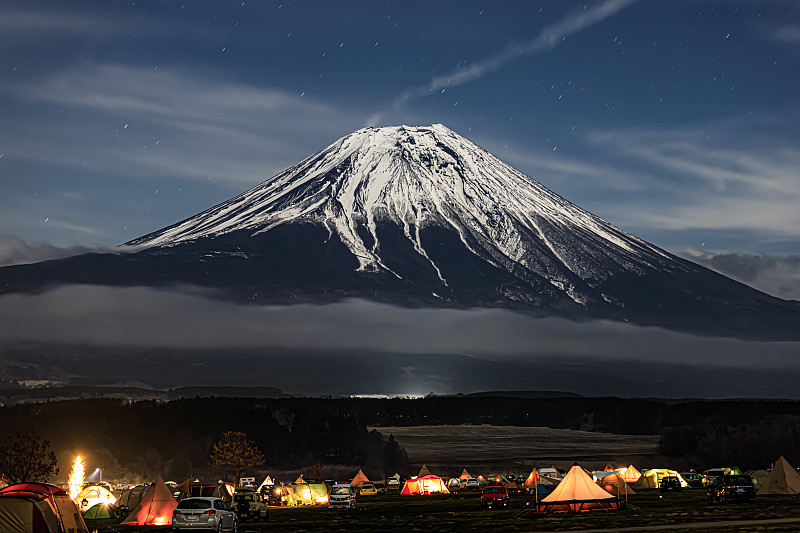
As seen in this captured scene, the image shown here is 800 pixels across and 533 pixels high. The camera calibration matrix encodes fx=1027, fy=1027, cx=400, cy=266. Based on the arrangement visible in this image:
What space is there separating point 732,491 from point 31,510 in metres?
37.7

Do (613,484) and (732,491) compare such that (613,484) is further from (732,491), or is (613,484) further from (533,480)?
(533,480)

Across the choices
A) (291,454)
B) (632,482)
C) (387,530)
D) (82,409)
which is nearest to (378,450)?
(291,454)

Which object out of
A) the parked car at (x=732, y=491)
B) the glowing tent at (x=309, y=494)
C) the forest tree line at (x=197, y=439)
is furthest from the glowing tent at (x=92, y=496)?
the forest tree line at (x=197, y=439)

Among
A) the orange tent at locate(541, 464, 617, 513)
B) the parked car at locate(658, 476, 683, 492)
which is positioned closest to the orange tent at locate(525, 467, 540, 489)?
the parked car at locate(658, 476, 683, 492)

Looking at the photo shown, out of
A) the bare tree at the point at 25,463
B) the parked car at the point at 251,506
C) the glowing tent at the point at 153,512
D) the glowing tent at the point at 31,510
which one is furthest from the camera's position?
the bare tree at the point at 25,463

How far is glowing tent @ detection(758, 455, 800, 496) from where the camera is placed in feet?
218

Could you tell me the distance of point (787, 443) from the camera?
157875mm

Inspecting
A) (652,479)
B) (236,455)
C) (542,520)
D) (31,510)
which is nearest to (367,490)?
(652,479)

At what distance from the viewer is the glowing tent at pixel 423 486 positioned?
94.4 meters

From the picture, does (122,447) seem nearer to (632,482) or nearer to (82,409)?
(82,409)

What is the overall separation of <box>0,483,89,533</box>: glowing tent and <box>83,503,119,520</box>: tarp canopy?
19977 millimetres

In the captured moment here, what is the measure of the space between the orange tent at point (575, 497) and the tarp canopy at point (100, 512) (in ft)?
84.5

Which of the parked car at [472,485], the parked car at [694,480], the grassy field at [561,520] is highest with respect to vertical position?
the parked car at [472,485]

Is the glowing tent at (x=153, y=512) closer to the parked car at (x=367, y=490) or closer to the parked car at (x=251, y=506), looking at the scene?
the parked car at (x=251, y=506)
